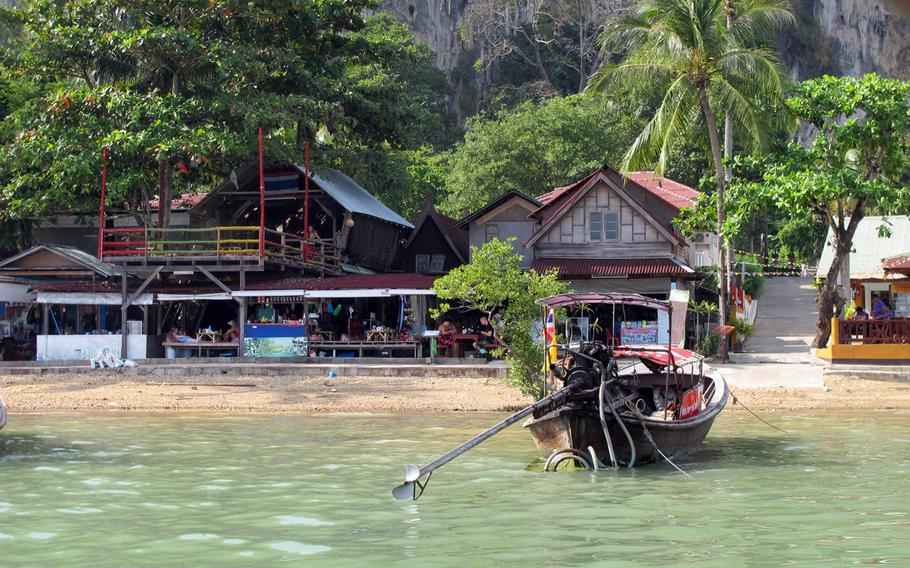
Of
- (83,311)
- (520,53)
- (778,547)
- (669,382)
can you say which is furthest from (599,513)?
(520,53)

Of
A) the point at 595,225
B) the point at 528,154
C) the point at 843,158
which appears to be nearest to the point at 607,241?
the point at 595,225

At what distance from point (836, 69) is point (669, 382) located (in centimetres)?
5033

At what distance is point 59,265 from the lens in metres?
31.7

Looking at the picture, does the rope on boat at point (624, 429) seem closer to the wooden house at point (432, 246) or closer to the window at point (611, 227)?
the window at point (611, 227)

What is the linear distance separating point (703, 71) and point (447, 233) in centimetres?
1163

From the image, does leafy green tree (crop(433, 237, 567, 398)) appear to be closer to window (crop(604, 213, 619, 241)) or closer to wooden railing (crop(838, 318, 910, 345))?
wooden railing (crop(838, 318, 910, 345))

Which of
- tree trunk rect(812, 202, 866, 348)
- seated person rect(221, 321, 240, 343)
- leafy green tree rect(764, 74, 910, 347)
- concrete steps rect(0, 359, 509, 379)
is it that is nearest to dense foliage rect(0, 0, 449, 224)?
seated person rect(221, 321, 240, 343)

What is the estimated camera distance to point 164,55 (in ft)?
99.8

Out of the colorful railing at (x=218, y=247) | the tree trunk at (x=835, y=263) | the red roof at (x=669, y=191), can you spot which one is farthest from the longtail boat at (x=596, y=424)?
the red roof at (x=669, y=191)

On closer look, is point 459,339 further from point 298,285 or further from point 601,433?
point 601,433

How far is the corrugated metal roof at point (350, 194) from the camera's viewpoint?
107 ft

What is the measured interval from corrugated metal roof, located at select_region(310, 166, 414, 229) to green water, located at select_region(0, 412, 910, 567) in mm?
15012

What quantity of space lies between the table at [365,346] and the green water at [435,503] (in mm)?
9808

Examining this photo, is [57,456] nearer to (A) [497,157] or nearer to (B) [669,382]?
(B) [669,382]
